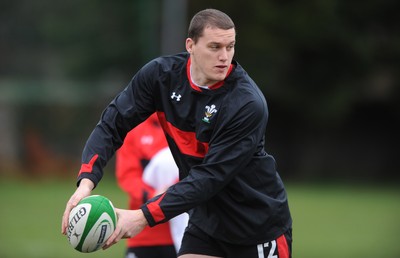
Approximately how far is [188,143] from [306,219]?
1383cm

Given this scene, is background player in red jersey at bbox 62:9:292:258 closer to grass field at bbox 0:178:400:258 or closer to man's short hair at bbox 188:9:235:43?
man's short hair at bbox 188:9:235:43

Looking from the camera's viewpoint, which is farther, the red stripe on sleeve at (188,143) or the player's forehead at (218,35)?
the red stripe on sleeve at (188,143)

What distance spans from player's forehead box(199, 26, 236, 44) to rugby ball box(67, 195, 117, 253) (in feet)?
4.28

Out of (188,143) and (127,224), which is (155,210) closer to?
(127,224)

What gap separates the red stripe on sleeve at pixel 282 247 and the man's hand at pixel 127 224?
116 cm

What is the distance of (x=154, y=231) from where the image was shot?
7207 mm

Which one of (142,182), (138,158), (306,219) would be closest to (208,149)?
(142,182)

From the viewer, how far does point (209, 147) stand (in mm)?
5391

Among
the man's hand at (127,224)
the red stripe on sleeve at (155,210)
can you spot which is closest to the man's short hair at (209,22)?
the red stripe on sleeve at (155,210)

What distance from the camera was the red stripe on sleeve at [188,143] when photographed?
5.55m

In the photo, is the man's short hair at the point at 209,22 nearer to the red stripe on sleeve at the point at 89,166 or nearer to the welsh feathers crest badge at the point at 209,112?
the welsh feathers crest badge at the point at 209,112

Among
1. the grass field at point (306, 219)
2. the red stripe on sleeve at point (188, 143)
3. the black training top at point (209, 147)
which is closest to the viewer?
the black training top at point (209, 147)

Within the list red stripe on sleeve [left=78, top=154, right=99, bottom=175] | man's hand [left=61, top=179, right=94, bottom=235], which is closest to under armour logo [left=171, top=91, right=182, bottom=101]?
red stripe on sleeve [left=78, top=154, right=99, bottom=175]

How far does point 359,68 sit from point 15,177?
13.0m
